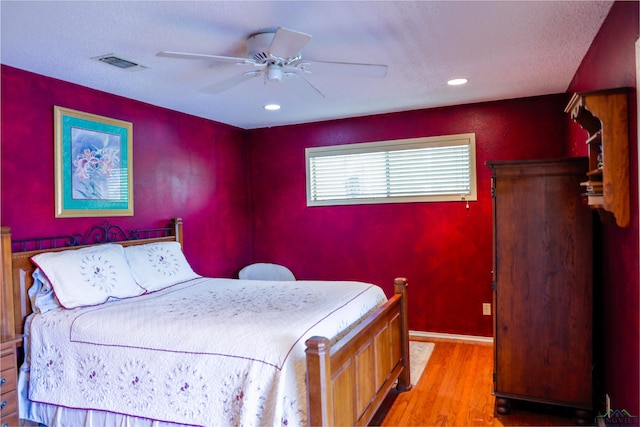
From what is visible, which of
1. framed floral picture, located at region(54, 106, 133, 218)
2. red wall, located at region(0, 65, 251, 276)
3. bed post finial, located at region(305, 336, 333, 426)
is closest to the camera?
bed post finial, located at region(305, 336, 333, 426)

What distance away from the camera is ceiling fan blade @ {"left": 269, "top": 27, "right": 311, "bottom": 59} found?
6.57 feet

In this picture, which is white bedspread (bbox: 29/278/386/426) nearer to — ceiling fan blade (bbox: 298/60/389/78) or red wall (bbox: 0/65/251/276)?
red wall (bbox: 0/65/251/276)

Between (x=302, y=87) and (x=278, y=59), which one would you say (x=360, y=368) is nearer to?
(x=278, y=59)

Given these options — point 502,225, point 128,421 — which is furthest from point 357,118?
point 128,421

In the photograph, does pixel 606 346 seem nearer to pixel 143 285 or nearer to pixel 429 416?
pixel 429 416

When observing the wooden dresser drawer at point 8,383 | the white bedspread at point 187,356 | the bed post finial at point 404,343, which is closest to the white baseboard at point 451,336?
the bed post finial at point 404,343

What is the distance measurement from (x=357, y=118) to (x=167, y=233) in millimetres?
2341

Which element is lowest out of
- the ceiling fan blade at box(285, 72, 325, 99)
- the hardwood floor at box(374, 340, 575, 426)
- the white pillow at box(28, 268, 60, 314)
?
the hardwood floor at box(374, 340, 575, 426)

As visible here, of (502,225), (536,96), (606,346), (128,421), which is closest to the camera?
(128,421)

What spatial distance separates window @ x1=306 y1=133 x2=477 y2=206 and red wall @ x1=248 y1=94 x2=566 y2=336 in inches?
3.1

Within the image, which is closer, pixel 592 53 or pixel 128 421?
pixel 128 421

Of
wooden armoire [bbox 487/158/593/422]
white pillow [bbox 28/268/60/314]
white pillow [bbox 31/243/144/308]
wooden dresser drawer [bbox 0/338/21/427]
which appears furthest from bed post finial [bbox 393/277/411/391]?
wooden dresser drawer [bbox 0/338/21/427]

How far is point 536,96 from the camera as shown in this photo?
4031 mm

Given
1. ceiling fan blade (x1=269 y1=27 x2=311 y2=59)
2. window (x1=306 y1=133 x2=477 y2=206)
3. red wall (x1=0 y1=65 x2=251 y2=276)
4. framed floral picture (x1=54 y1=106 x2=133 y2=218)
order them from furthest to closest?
window (x1=306 y1=133 x2=477 y2=206) → framed floral picture (x1=54 y1=106 x2=133 y2=218) → red wall (x1=0 y1=65 x2=251 y2=276) → ceiling fan blade (x1=269 y1=27 x2=311 y2=59)
